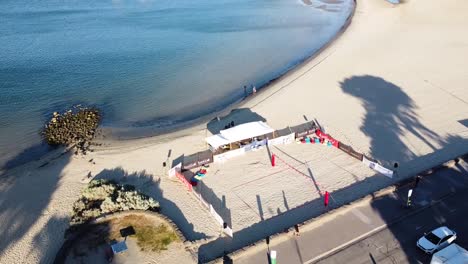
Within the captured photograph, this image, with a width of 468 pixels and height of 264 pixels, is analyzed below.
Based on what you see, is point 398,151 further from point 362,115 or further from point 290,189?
point 290,189

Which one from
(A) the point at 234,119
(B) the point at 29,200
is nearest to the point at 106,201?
(B) the point at 29,200

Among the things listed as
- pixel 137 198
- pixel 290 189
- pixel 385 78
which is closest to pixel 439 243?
pixel 290 189

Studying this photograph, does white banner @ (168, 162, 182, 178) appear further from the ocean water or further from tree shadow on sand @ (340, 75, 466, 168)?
tree shadow on sand @ (340, 75, 466, 168)

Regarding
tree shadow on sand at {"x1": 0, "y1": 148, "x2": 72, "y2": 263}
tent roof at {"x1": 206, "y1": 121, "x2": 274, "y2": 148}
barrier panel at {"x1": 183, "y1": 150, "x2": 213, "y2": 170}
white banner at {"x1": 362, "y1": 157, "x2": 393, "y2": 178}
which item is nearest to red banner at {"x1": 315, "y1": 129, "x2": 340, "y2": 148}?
white banner at {"x1": 362, "y1": 157, "x2": 393, "y2": 178}

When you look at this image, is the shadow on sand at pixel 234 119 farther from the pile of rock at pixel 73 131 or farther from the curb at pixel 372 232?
the curb at pixel 372 232

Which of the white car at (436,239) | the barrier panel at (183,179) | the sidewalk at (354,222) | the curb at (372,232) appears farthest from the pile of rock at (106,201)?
the white car at (436,239)

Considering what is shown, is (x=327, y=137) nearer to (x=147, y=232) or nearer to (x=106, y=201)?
(x=147, y=232)
